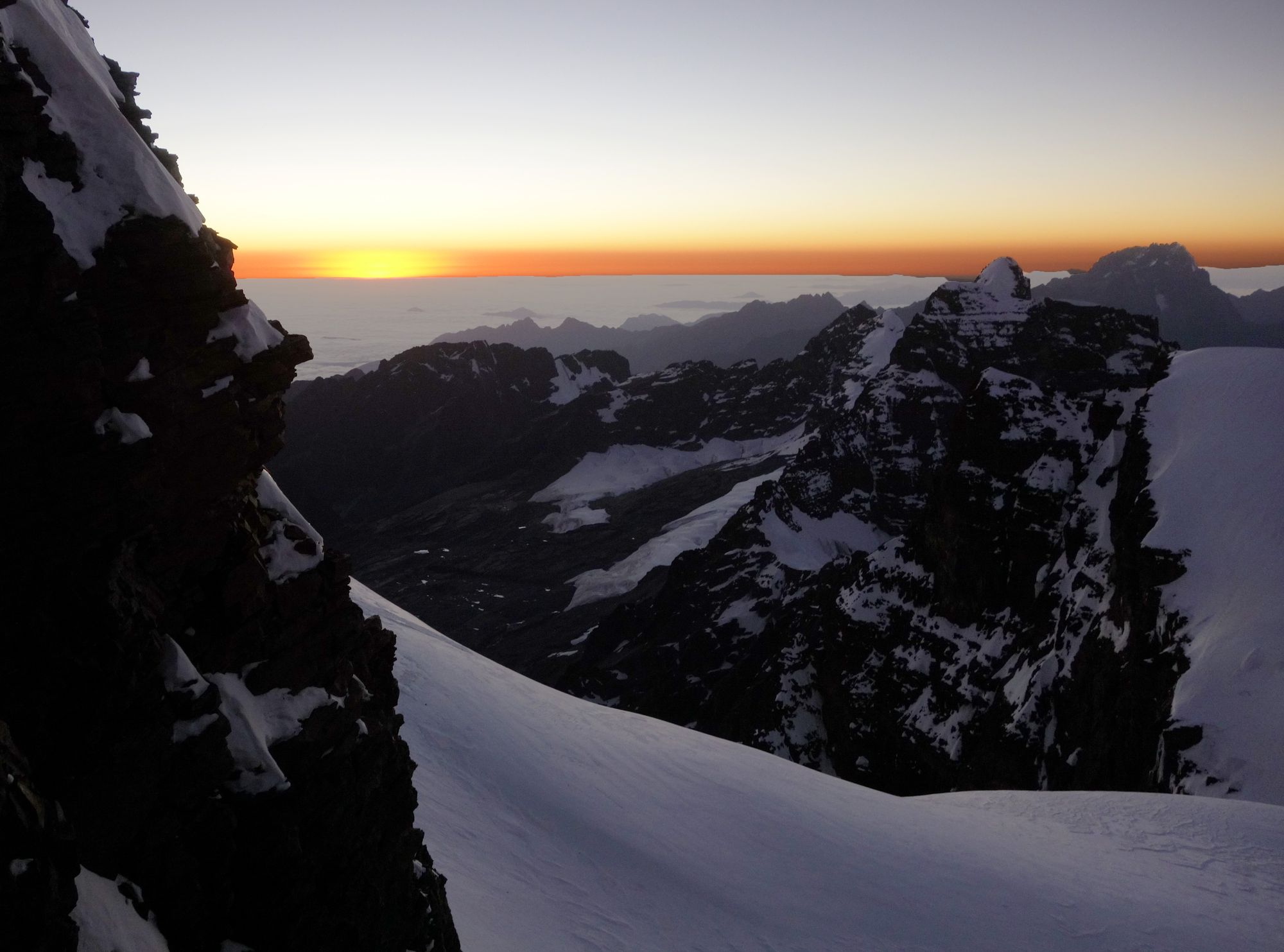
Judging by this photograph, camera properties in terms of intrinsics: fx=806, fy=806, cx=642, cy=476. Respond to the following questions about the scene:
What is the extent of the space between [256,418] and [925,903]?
20614mm

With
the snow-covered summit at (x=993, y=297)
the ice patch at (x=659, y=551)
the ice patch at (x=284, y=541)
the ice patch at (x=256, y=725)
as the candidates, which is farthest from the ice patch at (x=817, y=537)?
the ice patch at (x=256, y=725)

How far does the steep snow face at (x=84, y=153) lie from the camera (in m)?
9.86

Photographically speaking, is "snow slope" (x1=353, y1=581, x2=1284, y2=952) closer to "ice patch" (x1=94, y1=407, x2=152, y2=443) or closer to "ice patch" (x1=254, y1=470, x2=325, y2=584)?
"ice patch" (x1=254, y1=470, x2=325, y2=584)

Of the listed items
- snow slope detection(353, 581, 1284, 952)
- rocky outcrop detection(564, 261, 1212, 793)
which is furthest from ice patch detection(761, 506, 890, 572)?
snow slope detection(353, 581, 1284, 952)

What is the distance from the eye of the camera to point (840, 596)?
6812 centimetres

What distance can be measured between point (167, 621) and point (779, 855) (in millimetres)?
19339

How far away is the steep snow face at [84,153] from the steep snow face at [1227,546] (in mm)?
37537

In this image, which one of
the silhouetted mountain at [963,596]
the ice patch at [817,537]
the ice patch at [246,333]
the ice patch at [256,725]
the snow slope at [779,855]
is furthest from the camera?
the ice patch at [817,537]

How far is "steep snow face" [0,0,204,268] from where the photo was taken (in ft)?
32.3

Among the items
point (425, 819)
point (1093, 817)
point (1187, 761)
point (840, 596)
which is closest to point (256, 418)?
point (425, 819)

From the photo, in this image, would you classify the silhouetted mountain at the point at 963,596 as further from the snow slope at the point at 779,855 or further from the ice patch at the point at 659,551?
the snow slope at the point at 779,855

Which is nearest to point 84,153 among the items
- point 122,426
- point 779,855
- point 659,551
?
point 122,426

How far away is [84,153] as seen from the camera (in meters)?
10.2

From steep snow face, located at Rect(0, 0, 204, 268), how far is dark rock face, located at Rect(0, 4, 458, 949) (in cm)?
13
